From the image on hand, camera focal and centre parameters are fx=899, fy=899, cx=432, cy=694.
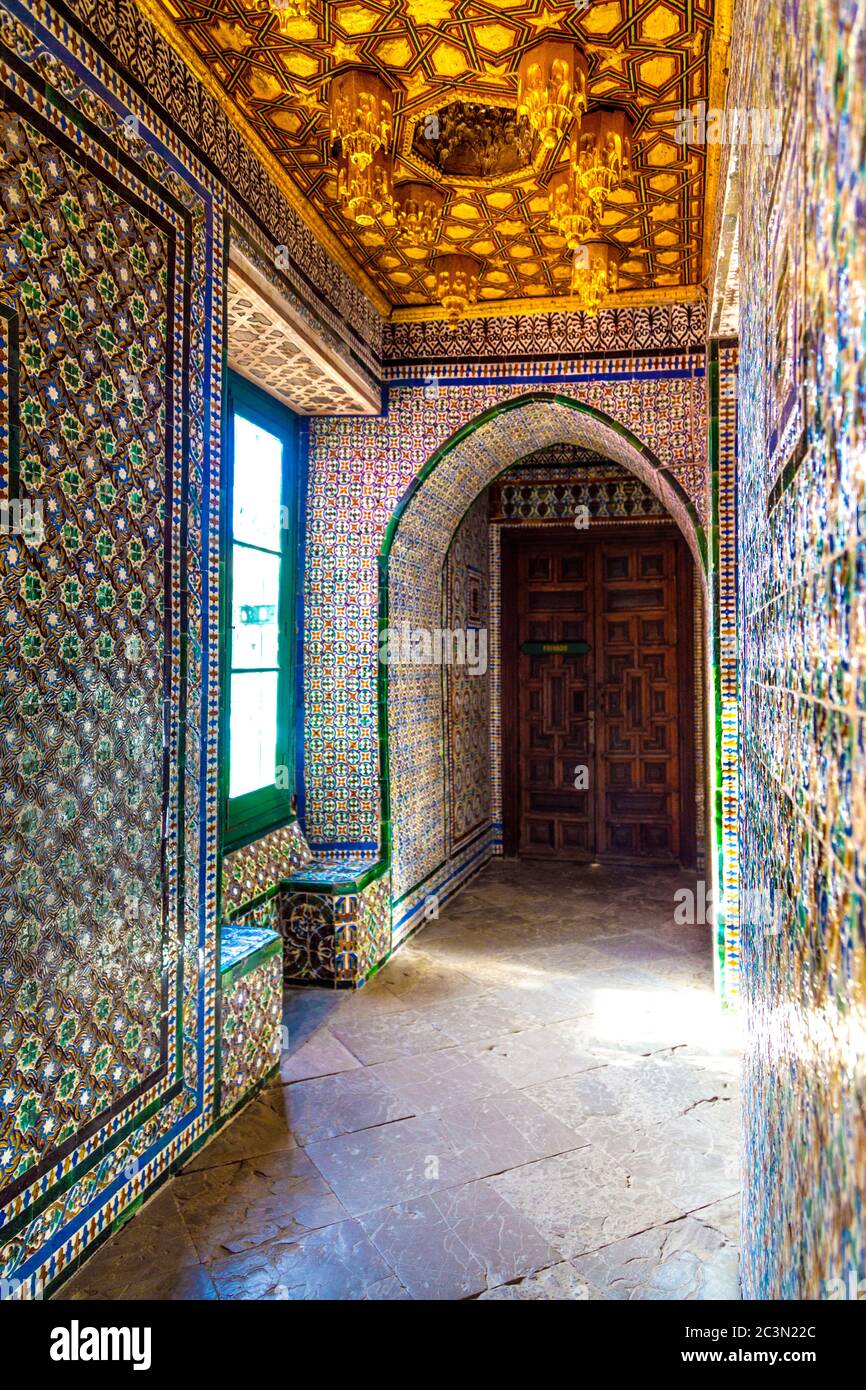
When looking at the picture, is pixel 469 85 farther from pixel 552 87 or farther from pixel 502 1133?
pixel 502 1133

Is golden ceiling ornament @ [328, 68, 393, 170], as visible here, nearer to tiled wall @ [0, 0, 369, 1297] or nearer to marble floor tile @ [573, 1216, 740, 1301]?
tiled wall @ [0, 0, 369, 1297]

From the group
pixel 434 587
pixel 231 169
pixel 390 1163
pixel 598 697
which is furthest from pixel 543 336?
pixel 390 1163

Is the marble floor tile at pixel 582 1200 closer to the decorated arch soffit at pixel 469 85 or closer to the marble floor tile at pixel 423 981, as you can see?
the marble floor tile at pixel 423 981

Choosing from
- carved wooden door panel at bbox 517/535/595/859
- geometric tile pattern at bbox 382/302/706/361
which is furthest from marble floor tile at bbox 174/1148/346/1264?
carved wooden door panel at bbox 517/535/595/859

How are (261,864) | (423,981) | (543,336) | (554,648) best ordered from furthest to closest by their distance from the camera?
(554,648), (543,336), (423,981), (261,864)

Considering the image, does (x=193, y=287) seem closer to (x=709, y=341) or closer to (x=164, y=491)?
(x=164, y=491)

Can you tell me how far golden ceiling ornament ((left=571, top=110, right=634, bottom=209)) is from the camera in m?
3.11

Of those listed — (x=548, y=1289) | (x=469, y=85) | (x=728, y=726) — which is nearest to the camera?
(x=548, y=1289)

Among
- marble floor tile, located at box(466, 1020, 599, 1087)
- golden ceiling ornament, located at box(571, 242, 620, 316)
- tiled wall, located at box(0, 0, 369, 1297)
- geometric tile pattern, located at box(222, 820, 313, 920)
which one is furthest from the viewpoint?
geometric tile pattern, located at box(222, 820, 313, 920)

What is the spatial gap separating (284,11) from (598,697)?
567 centimetres

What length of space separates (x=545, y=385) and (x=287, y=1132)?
12.9ft

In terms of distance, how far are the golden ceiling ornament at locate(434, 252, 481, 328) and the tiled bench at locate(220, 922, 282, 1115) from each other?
121 inches

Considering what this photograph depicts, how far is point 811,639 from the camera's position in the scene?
0.80 m

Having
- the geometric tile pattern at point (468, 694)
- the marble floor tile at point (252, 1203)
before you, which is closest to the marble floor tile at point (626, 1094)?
the marble floor tile at point (252, 1203)
